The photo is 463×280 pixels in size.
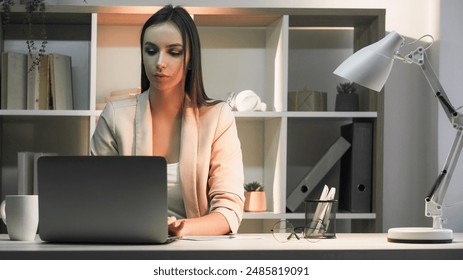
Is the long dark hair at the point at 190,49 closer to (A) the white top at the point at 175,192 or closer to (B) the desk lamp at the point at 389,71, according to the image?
(A) the white top at the point at 175,192

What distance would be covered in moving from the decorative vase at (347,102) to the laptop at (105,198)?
204cm

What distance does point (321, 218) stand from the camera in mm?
2262

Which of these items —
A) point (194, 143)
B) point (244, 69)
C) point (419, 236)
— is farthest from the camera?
point (244, 69)

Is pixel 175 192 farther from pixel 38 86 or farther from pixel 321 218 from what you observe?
pixel 38 86

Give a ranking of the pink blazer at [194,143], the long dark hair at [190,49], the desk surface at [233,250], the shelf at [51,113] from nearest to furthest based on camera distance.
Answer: the desk surface at [233,250] → the pink blazer at [194,143] → the long dark hair at [190,49] → the shelf at [51,113]

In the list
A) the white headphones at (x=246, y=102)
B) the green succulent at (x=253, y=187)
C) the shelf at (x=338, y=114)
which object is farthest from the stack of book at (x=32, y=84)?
the shelf at (x=338, y=114)

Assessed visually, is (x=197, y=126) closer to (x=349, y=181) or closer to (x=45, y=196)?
(x=45, y=196)

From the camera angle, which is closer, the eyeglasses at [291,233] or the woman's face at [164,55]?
the eyeglasses at [291,233]

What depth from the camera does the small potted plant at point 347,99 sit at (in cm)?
390

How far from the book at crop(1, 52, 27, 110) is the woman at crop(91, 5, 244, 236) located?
3.54ft

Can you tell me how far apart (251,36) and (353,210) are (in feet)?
3.51

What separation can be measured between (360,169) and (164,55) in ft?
4.53

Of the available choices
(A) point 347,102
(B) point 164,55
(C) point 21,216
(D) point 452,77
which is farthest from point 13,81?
(D) point 452,77
